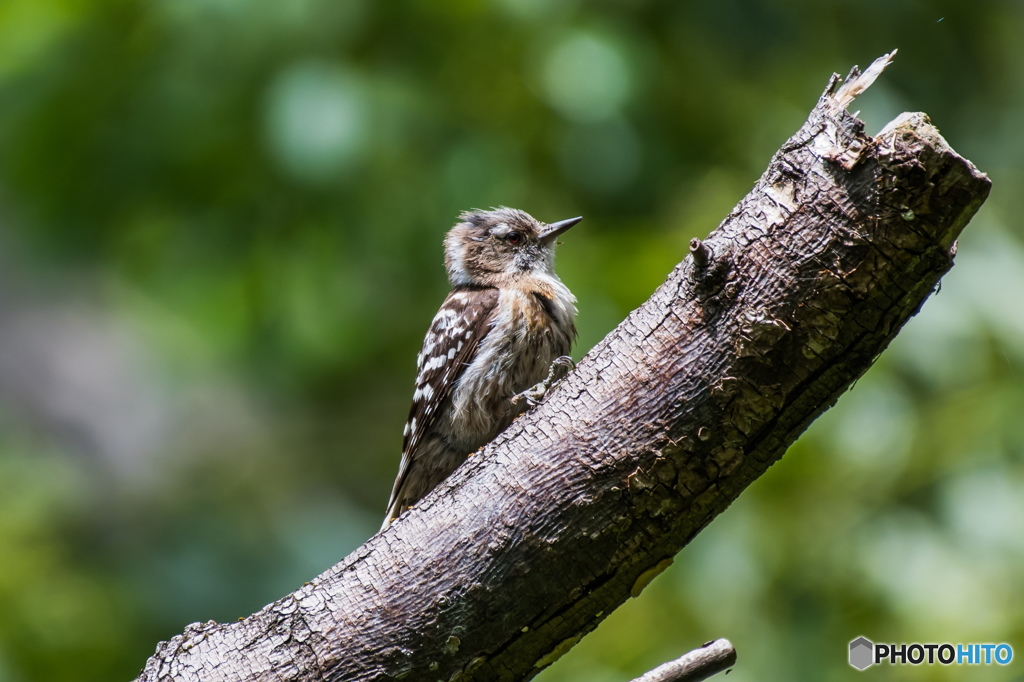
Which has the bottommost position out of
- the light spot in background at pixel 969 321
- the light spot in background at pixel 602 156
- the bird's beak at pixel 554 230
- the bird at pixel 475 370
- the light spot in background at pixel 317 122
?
the light spot in background at pixel 969 321

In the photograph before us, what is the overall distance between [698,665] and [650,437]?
2.24ft

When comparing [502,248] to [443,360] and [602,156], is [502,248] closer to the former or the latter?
[602,156]

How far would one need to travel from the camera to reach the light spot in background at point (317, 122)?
500cm

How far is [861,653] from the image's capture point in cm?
434

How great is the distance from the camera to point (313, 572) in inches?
248

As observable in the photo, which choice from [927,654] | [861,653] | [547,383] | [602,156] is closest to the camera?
[547,383]

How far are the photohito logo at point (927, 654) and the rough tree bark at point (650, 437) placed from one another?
2.15 metres

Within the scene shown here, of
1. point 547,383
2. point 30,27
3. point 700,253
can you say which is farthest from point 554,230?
point 30,27

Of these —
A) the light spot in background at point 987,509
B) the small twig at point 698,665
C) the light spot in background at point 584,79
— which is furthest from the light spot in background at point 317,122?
the light spot in background at point 987,509

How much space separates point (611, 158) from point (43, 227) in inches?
153

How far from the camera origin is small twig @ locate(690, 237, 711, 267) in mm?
2373

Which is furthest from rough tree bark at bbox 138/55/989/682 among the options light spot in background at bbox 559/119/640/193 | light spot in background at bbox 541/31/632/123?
light spot in background at bbox 559/119/640/193

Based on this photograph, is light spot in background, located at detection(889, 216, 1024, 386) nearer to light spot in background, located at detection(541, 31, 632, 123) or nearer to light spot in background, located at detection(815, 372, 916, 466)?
light spot in background, located at detection(815, 372, 916, 466)

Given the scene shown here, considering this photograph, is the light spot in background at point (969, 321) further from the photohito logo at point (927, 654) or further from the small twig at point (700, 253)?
the small twig at point (700, 253)
